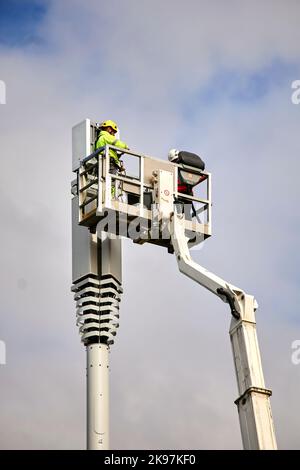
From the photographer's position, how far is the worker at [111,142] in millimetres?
36312

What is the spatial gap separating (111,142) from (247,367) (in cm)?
Answer: 854

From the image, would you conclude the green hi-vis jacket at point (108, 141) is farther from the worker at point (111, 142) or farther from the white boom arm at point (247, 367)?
the white boom arm at point (247, 367)

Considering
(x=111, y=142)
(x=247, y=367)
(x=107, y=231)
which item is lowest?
(x=247, y=367)

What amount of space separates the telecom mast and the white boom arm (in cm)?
14

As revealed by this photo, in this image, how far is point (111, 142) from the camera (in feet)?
122

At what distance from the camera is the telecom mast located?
34.9m

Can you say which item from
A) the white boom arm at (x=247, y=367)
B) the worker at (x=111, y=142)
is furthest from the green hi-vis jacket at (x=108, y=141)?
the white boom arm at (x=247, y=367)

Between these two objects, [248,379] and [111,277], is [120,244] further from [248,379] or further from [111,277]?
[248,379]

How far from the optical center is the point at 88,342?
1405 inches

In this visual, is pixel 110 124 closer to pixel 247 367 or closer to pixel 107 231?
pixel 107 231

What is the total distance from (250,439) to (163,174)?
8760 mm

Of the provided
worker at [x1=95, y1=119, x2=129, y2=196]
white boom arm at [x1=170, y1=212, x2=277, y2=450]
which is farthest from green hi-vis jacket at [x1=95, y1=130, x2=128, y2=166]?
white boom arm at [x1=170, y1=212, x2=277, y2=450]

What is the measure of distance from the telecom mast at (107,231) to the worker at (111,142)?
303 millimetres

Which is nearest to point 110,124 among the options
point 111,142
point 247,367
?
point 111,142
